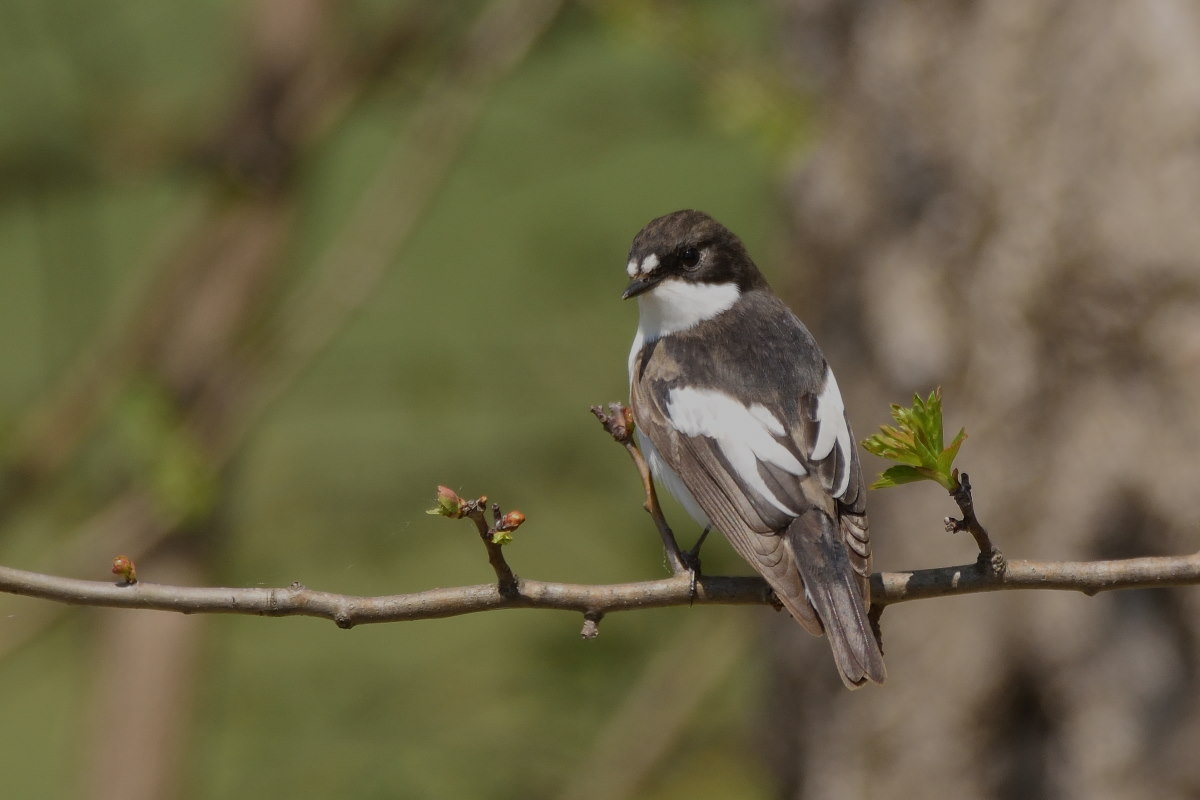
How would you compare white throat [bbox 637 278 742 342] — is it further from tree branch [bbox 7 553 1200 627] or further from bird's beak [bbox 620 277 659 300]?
tree branch [bbox 7 553 1200 627]

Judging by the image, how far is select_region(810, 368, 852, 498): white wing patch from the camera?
298cm

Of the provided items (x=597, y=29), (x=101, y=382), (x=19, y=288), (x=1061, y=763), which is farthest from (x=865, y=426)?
(x=19, y=288)

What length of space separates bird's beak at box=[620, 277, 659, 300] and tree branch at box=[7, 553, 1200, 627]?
103cm

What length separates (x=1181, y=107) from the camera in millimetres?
3895

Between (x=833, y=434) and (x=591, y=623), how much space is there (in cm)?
93

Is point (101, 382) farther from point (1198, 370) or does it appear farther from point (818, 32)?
point (1198, 370)

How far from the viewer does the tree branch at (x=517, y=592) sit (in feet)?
6.95

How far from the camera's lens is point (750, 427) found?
317 centimetres

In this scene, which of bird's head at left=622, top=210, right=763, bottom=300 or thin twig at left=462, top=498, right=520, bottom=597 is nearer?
thin twig at left=462, top=498, right=520, bottom=597

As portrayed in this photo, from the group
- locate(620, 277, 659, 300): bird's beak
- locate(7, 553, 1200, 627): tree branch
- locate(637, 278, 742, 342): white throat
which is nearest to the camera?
locate(7, 553, 1200, 627): tree branch

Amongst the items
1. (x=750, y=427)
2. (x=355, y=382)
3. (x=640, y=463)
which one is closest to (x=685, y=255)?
(x=750, y=427)

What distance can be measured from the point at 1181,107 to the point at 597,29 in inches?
83.1

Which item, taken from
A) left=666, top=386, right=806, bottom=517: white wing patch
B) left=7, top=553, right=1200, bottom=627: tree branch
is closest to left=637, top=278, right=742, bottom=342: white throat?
left=666, top=386, right=806, bottom=517: white wing patch

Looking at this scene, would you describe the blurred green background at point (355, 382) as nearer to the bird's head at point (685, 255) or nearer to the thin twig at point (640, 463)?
the bird's head at point (685, 255)
